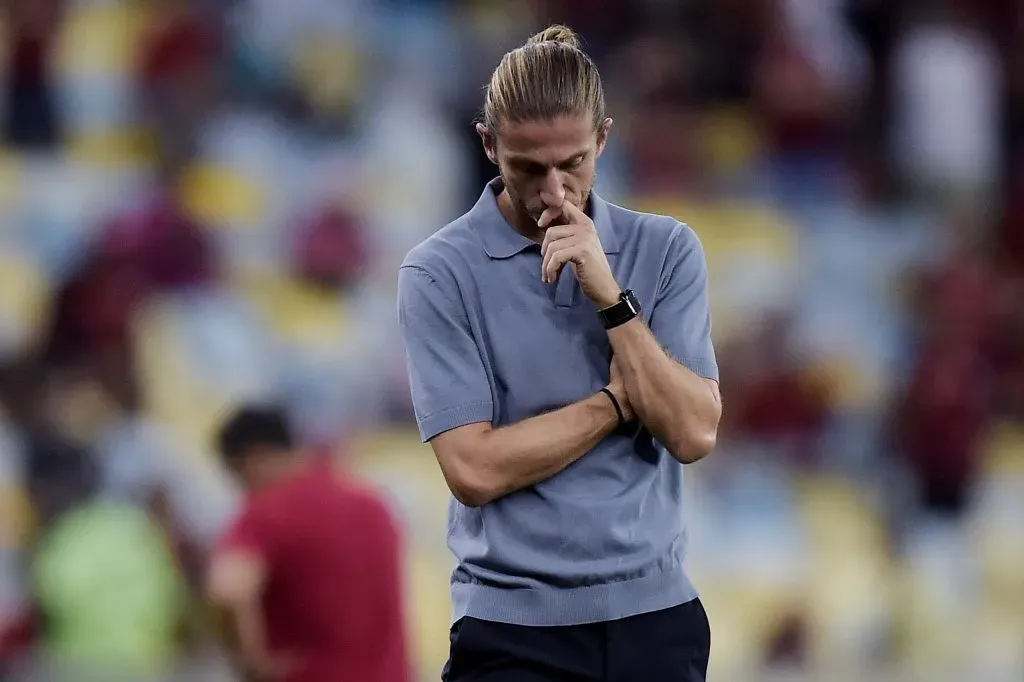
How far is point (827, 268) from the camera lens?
862cm

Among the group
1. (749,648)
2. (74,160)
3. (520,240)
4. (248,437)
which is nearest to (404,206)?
(74,160)

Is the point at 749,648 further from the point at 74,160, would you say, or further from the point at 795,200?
the point at 74,160

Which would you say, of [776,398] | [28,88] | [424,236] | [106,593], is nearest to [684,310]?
[106,593]

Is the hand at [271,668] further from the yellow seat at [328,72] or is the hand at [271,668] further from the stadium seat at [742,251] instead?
the yellow seat at [328,72]

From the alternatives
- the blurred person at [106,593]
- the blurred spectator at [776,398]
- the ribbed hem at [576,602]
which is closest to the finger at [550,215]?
the ribbed hem at [576,602]

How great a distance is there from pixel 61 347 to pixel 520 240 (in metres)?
5.12

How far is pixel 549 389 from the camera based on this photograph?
98.3 inches

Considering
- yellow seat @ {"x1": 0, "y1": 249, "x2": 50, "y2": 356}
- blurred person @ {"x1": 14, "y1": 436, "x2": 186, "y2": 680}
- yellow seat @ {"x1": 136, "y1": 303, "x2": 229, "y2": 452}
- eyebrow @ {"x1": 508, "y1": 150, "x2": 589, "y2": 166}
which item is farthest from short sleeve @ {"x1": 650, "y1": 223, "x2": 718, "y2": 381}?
yellow seat @ {"x1": 0, "y1": 249, "x2": 50, "y2": 356}

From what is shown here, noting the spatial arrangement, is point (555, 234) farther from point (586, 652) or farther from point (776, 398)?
point (776, 398)

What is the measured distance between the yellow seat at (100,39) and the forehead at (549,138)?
6.85 m

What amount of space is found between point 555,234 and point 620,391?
240 mm

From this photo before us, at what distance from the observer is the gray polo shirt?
245 centimetres

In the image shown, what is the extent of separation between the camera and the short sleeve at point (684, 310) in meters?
2.55

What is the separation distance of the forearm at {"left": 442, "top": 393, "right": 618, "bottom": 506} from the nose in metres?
0.28
